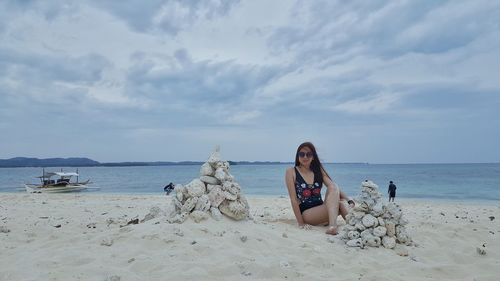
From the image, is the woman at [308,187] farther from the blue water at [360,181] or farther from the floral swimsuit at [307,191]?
the blue water at [360,181]

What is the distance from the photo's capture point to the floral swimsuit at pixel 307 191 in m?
6.57

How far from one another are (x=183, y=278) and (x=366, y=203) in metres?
2.96

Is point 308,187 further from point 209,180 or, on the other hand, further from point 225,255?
point 225,255

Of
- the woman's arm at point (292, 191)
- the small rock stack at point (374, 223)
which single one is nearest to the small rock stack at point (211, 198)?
the woman's arm at point (292, 191)

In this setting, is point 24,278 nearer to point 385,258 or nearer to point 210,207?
point 210,207

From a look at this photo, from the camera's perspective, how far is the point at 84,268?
13.6 ft

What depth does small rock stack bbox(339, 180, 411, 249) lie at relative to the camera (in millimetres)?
5281

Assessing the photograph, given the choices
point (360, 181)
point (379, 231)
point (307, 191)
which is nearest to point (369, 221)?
point (379, 231)

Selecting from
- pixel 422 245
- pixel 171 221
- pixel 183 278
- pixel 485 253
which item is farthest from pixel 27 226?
pixel 485 253

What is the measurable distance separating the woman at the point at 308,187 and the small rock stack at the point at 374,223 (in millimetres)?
878

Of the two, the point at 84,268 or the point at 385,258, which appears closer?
the point at 84,268

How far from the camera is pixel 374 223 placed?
5430mm

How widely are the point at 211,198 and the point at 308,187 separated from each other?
1.71 metres

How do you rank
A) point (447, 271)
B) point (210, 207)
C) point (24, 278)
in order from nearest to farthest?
point (24, 278), point (447, 271), point (210, 207)
